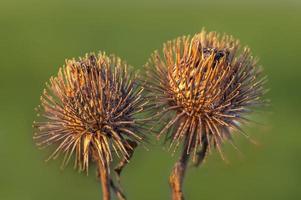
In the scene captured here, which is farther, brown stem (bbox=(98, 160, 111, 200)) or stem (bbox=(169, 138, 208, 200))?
stem (bbox=(169, 138, 208, 200))

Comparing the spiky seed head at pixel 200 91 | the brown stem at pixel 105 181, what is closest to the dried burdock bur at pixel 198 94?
the spiky seed head at pixel 200 91

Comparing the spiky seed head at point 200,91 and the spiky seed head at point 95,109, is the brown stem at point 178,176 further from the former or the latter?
the spiky seed head at point 95,109

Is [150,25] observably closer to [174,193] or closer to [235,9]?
[235,9]

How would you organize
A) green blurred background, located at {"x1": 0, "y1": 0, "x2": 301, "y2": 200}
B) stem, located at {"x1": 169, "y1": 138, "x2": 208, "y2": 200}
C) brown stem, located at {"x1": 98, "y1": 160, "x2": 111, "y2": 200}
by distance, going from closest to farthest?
brown stem, located at {"x1": 98, "y1": 160, "x2": 111, "y2": 200} → stem, located at {"x1": 169, "y1": 138, "x2": 208, "y2": 200} → green blurred background, located at {"x1": 0, "y1": 0, "x2": 301, "y2": 200}

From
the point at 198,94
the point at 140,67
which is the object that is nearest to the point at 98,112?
the point at 198,94

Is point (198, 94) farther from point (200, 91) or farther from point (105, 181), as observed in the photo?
point (105, 181)

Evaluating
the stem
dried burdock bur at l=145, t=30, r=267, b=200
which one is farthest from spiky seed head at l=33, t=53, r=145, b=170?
the stem

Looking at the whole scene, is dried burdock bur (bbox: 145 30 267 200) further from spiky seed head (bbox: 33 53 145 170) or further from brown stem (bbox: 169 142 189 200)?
spiky seed head (bbox: 33 53 145 170)

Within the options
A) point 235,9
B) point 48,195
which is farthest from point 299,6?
point 48,195
